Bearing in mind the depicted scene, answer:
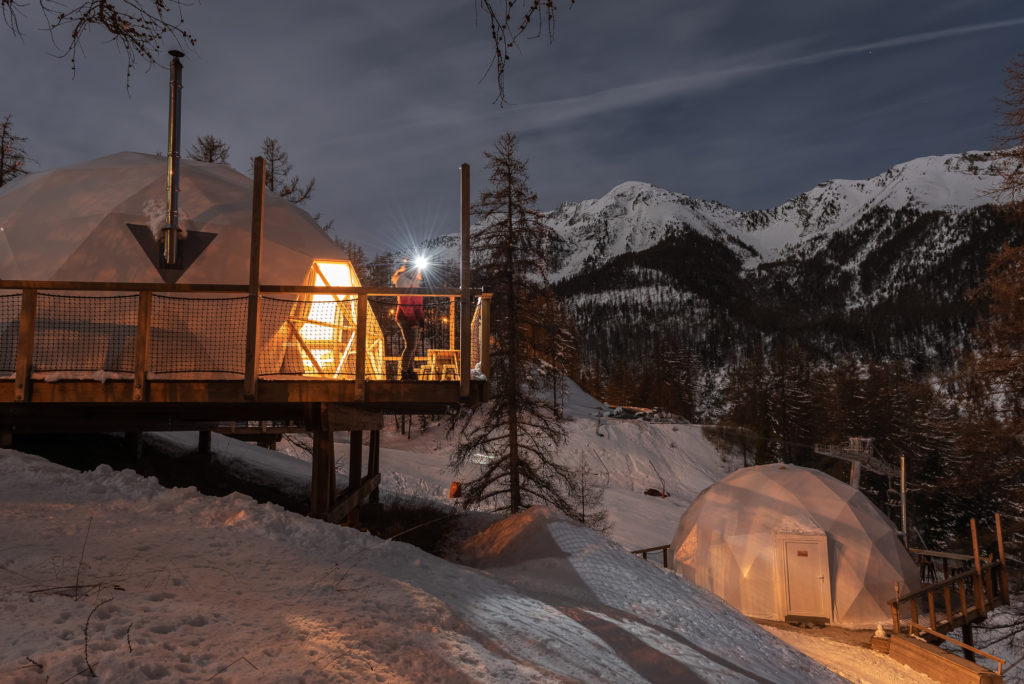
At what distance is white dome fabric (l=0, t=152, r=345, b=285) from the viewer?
28.8 feet

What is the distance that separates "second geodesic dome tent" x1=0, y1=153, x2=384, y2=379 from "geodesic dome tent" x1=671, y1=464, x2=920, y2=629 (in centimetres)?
1110

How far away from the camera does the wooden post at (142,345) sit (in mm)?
7504

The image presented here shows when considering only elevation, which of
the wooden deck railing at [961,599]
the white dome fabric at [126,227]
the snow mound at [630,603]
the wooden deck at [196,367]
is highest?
the white dome fabric at [126,227]

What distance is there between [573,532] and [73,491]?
6.21 m

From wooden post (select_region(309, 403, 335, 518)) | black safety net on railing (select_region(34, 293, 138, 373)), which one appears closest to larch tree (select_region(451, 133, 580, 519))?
wooden post (select_region(309, 403, 335, 518))

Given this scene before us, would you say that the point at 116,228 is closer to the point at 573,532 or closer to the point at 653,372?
the point at 573,532

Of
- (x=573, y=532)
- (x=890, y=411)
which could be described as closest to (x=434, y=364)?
(x=573, y=532)

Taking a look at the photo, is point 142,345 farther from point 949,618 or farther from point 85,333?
point 949,618

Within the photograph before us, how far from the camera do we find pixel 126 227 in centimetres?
901

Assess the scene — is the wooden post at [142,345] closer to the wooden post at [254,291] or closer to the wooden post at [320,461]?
the wooden post at [254,291]

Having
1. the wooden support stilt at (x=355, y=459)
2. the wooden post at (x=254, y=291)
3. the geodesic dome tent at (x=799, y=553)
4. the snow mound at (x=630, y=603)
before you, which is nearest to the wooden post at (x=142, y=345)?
the wooden post at (x=254, y=291)

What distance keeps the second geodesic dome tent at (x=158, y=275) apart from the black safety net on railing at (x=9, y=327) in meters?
0.02

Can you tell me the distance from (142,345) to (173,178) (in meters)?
2.71

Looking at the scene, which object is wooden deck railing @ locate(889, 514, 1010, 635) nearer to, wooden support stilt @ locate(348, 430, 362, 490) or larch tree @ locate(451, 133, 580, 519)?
larch tree @ locate(451, 133, 580, 519)
